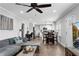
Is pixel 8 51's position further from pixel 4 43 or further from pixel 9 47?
pixel 4 43

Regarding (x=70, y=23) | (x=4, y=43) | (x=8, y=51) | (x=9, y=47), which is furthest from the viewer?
(x=70, y=23)

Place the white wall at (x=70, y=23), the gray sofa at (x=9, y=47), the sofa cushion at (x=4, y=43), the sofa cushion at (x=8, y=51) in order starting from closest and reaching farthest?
the sofa cushion at (x=8, y=51) < the gray sofa at (x=9, y=47) < the sofa cushion at (x=4, y=43) < the white wall at (x=70, y=23)

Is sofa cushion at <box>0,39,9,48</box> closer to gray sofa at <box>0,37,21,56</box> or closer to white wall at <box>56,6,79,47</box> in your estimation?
gray sofa at <box>0,37,21,56</box>

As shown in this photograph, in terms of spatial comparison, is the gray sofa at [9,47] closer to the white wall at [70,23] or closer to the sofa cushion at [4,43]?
the sofa cushion at [4,43]

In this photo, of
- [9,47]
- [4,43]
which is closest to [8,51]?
[9,47]

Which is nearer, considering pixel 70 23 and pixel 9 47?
pixel 9 47

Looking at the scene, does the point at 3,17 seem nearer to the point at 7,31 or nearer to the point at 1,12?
the point at 1,12

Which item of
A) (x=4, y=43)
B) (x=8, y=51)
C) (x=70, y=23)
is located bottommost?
(x=8, y=51)

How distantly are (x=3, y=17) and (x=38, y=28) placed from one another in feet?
30.8

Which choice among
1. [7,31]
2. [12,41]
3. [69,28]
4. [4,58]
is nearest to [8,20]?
[7,31]

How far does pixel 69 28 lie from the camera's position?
5.65 meters

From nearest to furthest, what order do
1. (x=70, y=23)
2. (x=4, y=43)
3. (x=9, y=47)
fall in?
(x=9, y=47) < (x=4, y=43) < (x=70, y=23)

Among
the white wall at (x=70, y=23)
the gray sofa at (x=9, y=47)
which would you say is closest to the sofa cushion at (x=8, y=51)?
the gray sofa at (x=9, y=47)

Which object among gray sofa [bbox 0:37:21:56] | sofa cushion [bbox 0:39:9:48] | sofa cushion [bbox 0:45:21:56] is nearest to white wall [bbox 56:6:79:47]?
gray sofa [bbox 0:37:21:56]
